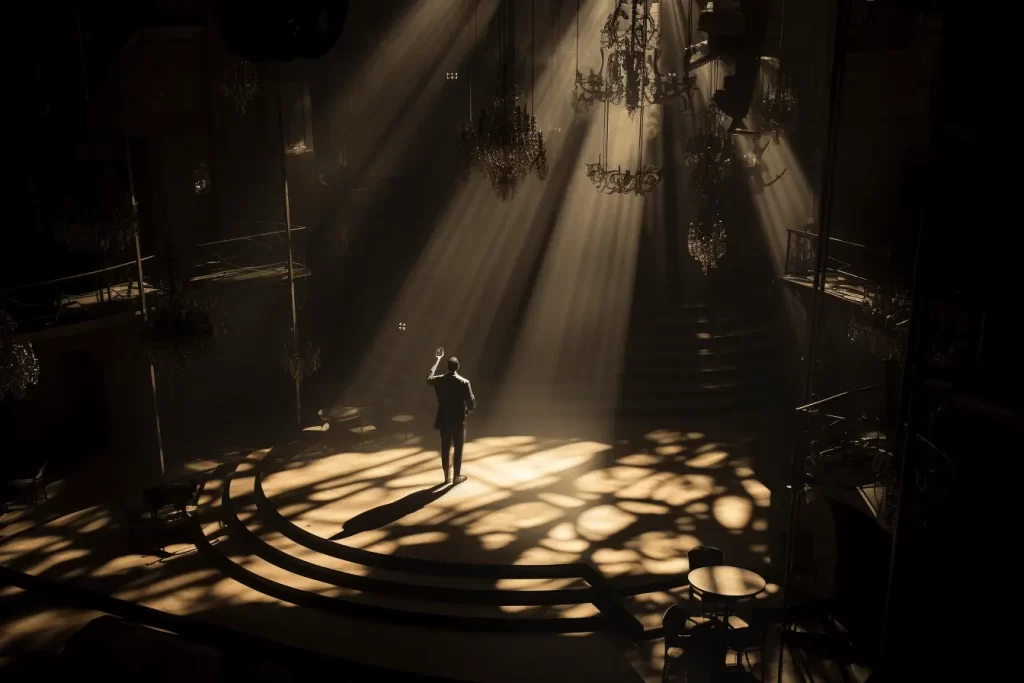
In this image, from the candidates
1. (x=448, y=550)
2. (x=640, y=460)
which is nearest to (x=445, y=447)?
(x=448, y=550)

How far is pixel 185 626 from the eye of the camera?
27.1 feet

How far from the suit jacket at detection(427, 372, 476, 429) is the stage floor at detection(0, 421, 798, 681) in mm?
917

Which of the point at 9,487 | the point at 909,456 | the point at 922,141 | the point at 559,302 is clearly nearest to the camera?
the point at 909,456

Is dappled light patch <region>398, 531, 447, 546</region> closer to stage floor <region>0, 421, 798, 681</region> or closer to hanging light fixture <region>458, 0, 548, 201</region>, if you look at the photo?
stage floor <region>0, 421, 798, 681</region>

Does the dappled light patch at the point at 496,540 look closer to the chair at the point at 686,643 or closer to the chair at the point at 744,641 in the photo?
the chair at the point at 686,643

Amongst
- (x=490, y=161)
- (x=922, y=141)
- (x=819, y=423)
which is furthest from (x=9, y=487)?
(x=922, y=141)

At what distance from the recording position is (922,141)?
9.95m

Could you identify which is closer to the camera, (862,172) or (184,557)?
(184,557)

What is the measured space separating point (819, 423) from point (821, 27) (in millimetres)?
7450

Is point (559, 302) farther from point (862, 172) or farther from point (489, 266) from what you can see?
point (862, 172)

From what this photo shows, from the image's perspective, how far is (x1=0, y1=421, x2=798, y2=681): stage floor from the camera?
804 centimetres

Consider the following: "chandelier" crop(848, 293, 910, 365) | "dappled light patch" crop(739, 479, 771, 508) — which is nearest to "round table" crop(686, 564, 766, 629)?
"chandelier" crop(848, 293, 910, 365)

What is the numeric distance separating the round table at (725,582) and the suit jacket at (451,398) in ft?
12.2

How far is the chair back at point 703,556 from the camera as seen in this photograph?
Result: 316 inches
